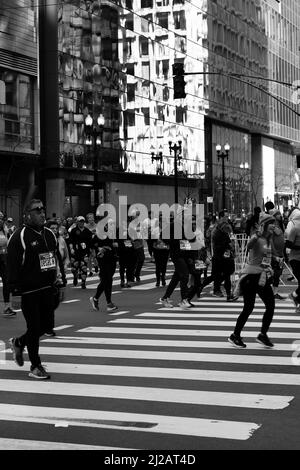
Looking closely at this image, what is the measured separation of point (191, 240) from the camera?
16.1 metres

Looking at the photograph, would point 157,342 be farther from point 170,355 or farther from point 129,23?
point 129,23

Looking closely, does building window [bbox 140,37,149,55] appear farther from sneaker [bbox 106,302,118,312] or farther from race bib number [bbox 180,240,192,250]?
sneaker [bbox 106,302,118,312]

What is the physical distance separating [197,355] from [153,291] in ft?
31.7

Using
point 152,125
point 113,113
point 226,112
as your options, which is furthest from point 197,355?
point 226,112

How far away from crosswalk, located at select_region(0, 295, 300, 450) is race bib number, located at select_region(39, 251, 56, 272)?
1.24 metres

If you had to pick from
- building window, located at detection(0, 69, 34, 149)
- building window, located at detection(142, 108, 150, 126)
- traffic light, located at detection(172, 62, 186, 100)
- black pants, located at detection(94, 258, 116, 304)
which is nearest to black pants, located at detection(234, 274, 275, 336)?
black pants, located at detection(94, 258, 116, 304)

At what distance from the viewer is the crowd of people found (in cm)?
885

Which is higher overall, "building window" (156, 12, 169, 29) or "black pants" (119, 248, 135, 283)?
"building window" (156, 12, 169, 29)

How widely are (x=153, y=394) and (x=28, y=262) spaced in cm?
213

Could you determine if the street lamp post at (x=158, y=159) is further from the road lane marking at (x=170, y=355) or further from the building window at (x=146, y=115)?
the road lane marking at (x=170, y=355)

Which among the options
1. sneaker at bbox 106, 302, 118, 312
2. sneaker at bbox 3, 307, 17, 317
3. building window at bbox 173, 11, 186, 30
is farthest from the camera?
building window at bbox 173, 11, 186, 30

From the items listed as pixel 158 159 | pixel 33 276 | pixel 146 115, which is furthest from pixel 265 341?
pixel 146 115

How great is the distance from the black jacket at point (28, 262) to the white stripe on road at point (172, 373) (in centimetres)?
114

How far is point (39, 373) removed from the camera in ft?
29.0
